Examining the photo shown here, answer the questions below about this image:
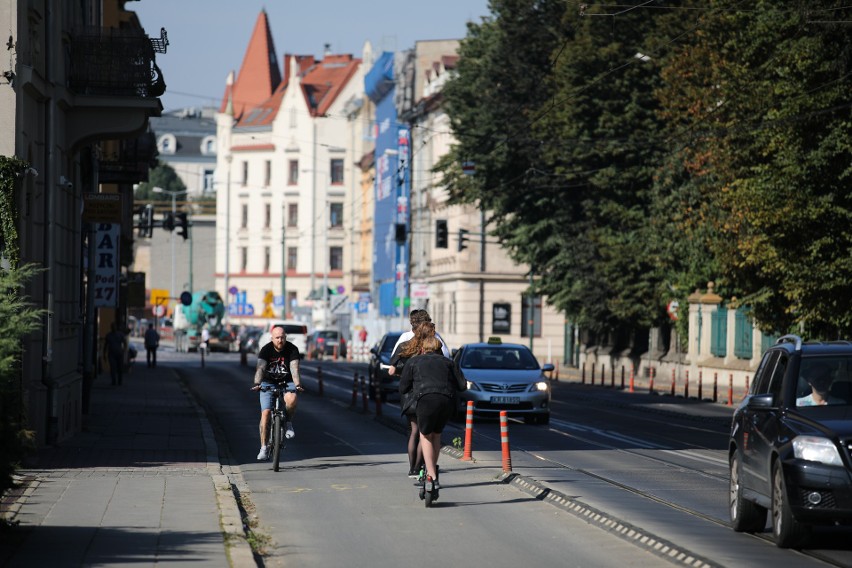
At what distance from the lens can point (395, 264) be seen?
102 m

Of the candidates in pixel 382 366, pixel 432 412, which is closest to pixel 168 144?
pixel 382 366

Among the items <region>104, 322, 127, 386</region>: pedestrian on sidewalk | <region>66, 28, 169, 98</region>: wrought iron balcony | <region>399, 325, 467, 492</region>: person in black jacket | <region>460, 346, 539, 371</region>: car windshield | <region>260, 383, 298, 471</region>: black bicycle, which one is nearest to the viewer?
<region>399, 325, 467, 492</region>: person in black jacket

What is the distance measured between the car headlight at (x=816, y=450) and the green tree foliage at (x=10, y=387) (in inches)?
212

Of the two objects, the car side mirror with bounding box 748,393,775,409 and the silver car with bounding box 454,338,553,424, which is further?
the silver car with bounding box 454,338,553,424

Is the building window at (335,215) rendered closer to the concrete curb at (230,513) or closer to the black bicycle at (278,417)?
the concrete curb at (230,513)

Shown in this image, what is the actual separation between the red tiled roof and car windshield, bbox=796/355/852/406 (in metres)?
132

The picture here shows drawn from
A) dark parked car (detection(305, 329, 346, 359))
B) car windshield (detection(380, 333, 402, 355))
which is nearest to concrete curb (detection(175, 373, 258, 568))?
car windshield (detection(380, 333, 402, 355))

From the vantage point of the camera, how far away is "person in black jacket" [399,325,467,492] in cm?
1510

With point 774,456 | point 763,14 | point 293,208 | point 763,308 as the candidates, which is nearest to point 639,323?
point 763,308

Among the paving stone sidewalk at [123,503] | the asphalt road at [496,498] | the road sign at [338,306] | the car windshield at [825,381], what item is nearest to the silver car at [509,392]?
the asphalt road at [496,498]

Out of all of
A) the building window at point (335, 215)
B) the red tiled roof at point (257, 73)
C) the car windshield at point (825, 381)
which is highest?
the red tiled roof at point (257, 73)

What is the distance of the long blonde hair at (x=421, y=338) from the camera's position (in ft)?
50.9

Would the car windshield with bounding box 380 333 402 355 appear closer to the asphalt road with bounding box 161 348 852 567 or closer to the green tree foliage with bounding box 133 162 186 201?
the asphalt road with bounding box 161 348 852 567

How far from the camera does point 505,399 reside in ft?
97.0
